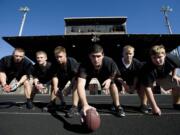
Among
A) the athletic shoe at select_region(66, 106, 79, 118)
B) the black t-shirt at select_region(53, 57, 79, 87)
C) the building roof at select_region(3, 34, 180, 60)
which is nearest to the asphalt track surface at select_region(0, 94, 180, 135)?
the athletic shoe at select_region(66, 106, 79, 118)

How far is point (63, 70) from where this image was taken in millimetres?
5102

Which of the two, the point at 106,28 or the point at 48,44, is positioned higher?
the point at 106,28

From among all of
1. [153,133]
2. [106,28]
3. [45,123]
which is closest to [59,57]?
[45,123]

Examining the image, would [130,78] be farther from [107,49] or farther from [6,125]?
[107,49]

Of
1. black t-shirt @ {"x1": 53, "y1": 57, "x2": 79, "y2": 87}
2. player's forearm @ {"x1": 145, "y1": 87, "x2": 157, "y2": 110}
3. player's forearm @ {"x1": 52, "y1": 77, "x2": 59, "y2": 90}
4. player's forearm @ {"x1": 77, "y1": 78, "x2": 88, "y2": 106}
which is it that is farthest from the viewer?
player's forearm @ {"x1": 52, "y1": 77, "x2": 59, "y2": 90}

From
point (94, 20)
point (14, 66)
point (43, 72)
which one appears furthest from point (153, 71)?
point (94, 20)

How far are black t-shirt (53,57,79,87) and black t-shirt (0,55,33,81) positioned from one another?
616 millimetres

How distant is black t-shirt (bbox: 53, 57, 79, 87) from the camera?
198 inches

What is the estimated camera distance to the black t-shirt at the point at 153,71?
4621mm

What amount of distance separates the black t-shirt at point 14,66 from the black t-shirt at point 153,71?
2292 millimetres

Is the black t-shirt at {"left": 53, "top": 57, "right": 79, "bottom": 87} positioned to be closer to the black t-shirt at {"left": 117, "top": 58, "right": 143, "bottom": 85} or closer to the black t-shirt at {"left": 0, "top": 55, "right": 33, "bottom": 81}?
the black t-shirt at {"left": 0, "top": 55, "right": 33, "bottom": 81}

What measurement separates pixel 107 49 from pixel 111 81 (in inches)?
1187

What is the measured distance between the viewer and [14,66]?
554cm

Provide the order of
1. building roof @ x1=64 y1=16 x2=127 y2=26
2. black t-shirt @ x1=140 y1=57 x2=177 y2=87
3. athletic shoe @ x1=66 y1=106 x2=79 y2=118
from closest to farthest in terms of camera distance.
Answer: athletic shoe @ x1=66 y1=106 x2=79 y2=118 < black t-shirt @ x1=140 y1=57 x2=177 y2=87 < building roof @ x1=64 y1=16 x2=127 y2=26
